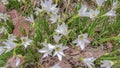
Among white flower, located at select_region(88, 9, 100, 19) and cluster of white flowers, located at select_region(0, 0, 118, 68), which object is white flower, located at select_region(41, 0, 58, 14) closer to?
cluster of white flowers, located at select_region(0, 0, 118, 68)

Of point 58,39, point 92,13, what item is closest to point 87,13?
point 92,13

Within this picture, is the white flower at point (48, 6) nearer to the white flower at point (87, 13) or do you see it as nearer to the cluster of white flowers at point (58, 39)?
the cluster of white flowers at point (58, 39)

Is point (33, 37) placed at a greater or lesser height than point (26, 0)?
lesser

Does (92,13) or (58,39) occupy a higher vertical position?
(92,13)

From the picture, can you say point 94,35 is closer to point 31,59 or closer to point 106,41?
point 106,41

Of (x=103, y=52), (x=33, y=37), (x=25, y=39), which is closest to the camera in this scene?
(x=25, y=39)

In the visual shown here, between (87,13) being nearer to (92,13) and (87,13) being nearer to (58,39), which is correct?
(92,13)

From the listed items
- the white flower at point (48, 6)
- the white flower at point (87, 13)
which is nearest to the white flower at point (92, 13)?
the white flower at point (87, 13)

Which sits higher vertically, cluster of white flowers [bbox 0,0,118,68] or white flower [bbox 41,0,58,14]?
white flower [bbox 41,0,58,14]

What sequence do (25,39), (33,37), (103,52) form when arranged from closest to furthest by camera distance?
(25,39) → (33,37) → (103,52)

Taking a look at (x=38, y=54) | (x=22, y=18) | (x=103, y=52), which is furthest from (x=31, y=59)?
(x=103, y=52)

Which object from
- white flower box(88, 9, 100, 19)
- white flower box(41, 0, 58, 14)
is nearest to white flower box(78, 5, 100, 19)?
white flower box(88, 9, 100, 19)
